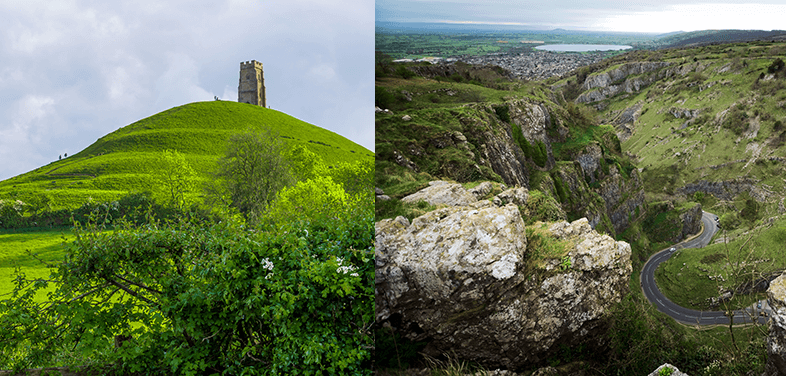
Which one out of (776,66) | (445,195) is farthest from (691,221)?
(445,195)

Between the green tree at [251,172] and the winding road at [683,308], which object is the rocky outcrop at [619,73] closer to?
the winding road at [683,308]

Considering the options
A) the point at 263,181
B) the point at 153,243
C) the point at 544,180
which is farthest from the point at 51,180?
the point at 544,180

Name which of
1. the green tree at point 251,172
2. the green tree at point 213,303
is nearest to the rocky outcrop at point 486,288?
the green tree at point 213,303

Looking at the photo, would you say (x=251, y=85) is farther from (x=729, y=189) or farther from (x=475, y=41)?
(x=729, y=189)

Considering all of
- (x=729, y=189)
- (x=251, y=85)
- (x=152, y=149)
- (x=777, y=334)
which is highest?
(x=251, y=85)

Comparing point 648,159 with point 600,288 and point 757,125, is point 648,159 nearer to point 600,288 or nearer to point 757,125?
point 757,125
